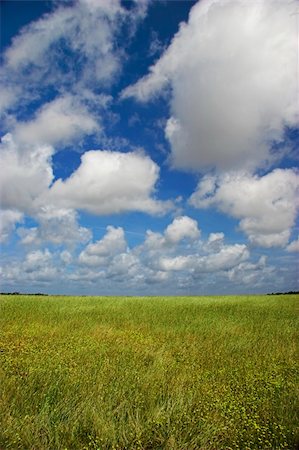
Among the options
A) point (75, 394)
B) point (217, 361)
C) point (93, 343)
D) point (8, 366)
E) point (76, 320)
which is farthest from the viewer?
point (76, 320)

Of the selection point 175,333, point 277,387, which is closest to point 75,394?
point 277,387

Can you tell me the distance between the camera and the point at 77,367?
912 centimetres

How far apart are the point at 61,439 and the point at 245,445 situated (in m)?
3.08

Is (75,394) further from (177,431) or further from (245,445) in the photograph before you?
(245,445)

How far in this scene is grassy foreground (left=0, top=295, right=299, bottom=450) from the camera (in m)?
5.88

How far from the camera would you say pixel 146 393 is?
24.9ft

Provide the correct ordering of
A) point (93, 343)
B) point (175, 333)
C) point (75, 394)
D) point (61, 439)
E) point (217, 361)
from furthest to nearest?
point (175, 333) < point (93, 343) < point (217, 361) < point (75, 394) < point (61, 439)

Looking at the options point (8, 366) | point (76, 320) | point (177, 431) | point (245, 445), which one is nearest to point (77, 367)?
point (8, 366)

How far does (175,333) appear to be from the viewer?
16094 millimetres

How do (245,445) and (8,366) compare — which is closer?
(245,445)

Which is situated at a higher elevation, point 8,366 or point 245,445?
point 8,366

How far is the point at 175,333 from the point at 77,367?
7.72 m

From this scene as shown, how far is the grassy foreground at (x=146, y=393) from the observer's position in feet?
19.3

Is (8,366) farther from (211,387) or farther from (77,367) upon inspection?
(211,387)
